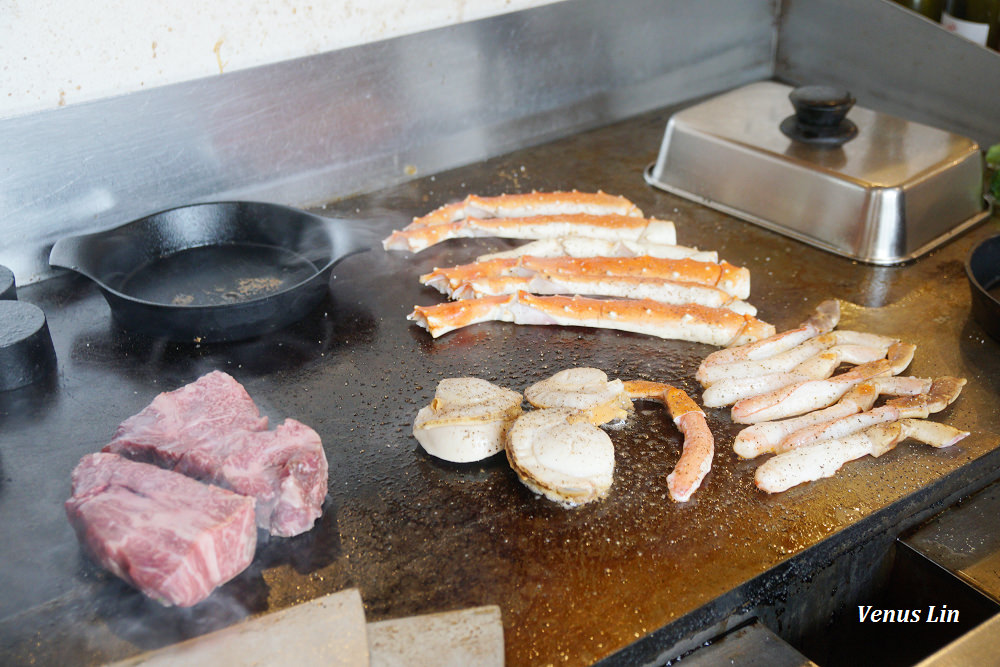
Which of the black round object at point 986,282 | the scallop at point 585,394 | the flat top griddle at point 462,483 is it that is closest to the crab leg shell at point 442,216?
the flat top griddle at point 462,483

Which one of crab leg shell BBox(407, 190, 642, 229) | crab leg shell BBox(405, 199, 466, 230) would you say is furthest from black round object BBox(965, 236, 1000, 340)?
crab leg shell BBox(405, 199, 466, 230)

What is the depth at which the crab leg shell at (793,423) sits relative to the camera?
1714 mm

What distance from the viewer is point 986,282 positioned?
7.37 feet

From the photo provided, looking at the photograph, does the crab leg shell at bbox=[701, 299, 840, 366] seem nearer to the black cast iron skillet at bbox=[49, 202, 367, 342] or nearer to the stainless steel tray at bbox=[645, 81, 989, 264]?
the stainless steel tray at bbox=[645, 81, 989, 264]

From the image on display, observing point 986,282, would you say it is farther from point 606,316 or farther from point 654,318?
point 606,316

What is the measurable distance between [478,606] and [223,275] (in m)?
1.27

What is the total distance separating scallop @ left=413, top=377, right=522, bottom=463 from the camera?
65.6 inches

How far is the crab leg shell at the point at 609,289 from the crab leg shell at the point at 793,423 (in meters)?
0.38

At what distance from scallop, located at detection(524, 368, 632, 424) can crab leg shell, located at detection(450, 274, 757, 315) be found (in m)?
0.38

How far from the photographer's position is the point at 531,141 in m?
3.19

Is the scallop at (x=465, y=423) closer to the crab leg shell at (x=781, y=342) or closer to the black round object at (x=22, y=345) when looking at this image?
the crab leg shell at (x=781, y=342)

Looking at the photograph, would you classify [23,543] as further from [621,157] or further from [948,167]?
[948,167]

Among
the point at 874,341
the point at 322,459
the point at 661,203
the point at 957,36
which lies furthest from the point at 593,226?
the point at 957,36

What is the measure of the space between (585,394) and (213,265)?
3.74ft
